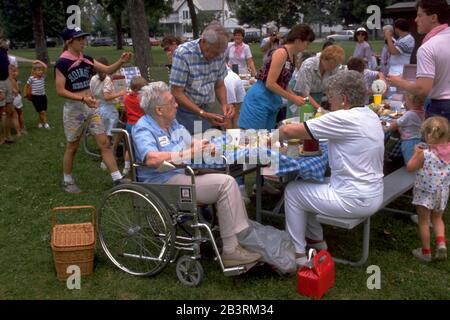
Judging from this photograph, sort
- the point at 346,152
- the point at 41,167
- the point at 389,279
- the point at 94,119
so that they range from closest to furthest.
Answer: the point at 346,152, the point at 389,279, the point at 94,119, the point at 41,167

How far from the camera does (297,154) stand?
339 centimetres

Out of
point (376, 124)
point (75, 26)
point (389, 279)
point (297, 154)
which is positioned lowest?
point (389, 279)

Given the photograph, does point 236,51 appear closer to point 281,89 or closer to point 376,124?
point 281,89

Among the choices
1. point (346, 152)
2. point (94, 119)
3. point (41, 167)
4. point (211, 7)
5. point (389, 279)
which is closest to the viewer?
point (346, 152)

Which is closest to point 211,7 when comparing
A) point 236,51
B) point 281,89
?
point 236,51

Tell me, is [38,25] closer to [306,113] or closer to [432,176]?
[306,113]

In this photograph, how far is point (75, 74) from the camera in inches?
193

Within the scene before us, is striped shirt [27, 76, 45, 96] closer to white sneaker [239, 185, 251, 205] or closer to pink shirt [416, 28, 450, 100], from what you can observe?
white sneaker [239, 185, 251, 205]

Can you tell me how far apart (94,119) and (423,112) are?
10.0 feet

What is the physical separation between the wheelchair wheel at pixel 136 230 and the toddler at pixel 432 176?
1816mm

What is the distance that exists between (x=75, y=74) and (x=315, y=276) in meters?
3.12

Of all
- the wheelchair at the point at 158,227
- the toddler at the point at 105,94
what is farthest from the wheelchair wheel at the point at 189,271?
the toddler at the point at 105,94

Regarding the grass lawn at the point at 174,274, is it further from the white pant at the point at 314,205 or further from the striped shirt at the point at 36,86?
the striped shirt at the point at 36,86

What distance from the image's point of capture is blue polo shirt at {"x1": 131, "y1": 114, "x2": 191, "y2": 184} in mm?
3203
